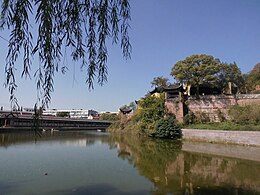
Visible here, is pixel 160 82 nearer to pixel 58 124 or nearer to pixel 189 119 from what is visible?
pixel 189 119

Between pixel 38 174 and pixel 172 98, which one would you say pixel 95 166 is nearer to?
pixel 38 174

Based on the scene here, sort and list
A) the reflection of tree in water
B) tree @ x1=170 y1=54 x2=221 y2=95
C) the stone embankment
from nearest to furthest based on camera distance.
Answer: the reflection of tree in water
the stone embankment
tree @ x1=170 y1=54 x2=221 y2=95

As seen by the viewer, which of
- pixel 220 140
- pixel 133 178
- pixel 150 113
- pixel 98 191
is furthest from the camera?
pixel 150 113

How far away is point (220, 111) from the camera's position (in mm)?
20656

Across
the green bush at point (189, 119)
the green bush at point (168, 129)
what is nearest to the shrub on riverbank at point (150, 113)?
the green bush at point (168, 129)

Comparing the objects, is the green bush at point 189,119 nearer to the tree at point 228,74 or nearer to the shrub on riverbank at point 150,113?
the shrub on riverbank at point 150,113

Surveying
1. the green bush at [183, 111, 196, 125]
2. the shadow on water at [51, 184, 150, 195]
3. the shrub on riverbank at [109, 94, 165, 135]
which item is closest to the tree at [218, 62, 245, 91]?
the green bush at [183, 111, 196, 125]

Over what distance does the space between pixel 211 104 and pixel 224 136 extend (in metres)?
6.44

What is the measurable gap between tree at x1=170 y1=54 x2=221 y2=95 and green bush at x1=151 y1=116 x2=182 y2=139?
483cm

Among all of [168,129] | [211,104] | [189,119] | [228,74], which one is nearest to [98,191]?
[168,129]

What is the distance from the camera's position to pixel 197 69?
19688 mm

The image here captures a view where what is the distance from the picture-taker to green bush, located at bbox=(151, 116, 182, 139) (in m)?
18.5

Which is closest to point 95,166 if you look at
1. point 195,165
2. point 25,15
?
point 195,165

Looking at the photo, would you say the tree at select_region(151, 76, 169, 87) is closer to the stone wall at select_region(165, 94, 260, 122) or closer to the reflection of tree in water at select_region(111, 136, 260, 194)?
the stone wall at select_region(165, 94, 260, 122)
